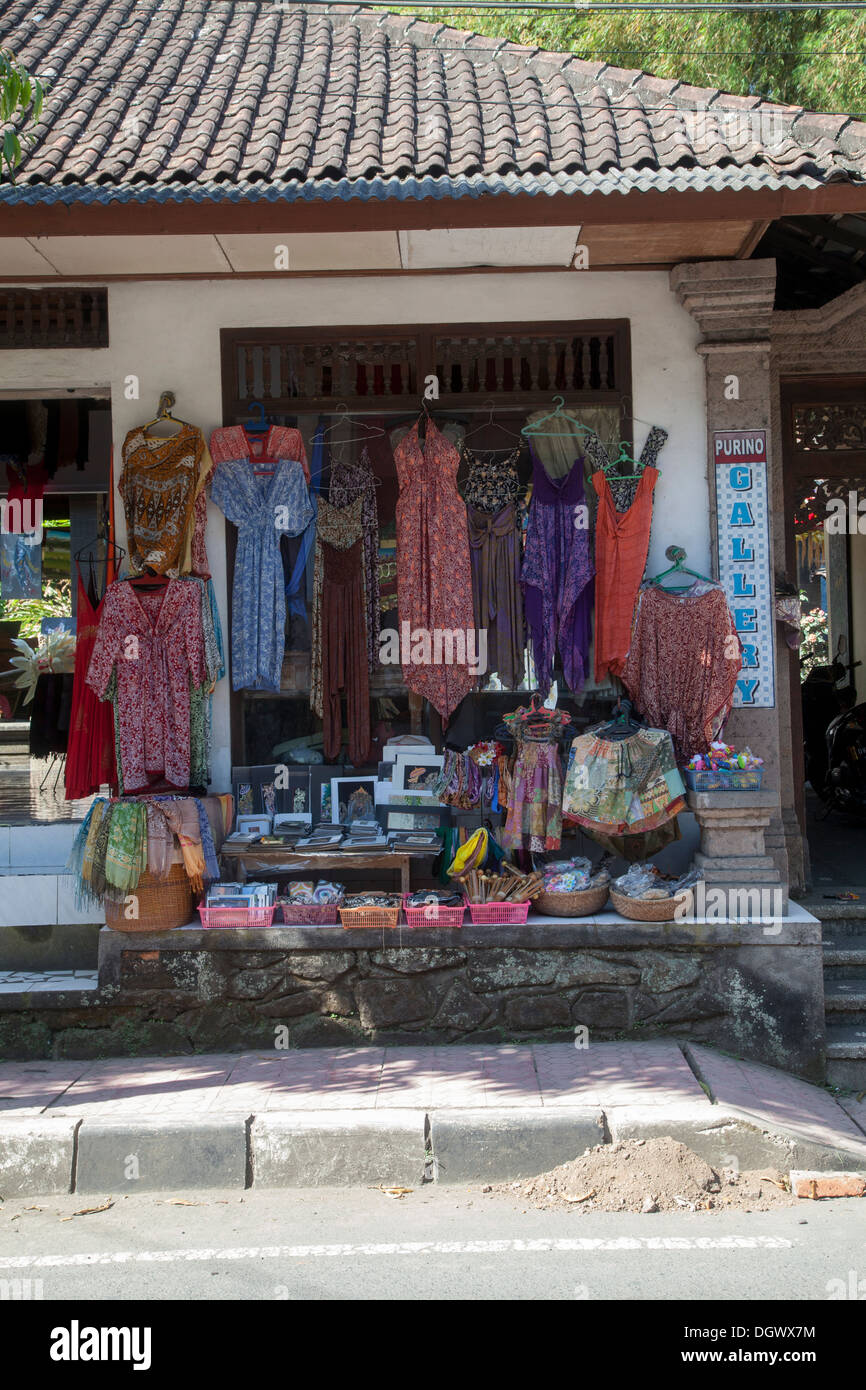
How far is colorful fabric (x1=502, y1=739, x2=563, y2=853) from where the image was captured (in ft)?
22.7

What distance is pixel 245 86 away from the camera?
8.07m

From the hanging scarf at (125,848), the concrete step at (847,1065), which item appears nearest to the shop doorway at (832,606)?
the concrete step at (847,1065)

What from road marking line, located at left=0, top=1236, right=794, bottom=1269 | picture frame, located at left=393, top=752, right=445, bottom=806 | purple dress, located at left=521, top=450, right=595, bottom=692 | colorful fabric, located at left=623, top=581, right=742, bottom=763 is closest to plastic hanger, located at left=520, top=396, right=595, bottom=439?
purple dress, located at left=521, top=450, right=595, bottom=692

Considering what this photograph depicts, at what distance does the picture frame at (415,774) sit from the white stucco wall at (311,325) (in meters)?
1.09

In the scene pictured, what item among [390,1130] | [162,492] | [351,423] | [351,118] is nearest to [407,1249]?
[390,1130]

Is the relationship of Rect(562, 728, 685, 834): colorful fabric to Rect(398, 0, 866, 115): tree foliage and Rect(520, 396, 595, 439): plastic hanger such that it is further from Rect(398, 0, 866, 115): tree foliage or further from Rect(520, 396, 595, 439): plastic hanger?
Rect(398, 0, 866, 115): tree foliage

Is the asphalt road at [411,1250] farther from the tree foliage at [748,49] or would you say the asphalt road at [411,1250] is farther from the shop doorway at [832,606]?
the tree foliage at [748,49]

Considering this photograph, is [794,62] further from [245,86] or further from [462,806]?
[462,806]

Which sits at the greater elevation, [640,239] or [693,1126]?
[640,239]

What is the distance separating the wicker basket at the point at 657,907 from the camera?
638cm

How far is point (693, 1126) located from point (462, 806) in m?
2.47

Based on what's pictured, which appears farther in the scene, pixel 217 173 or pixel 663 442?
pixel 663 442

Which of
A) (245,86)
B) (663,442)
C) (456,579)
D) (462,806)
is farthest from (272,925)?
(245,86)

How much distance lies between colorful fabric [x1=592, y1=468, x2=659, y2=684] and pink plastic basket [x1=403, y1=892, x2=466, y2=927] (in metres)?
1.84
